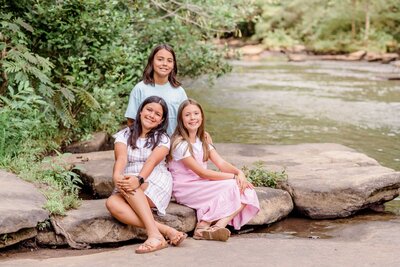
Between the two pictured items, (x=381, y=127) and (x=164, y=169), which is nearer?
(x=164, y=169)

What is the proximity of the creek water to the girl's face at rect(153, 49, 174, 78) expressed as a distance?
1.64m

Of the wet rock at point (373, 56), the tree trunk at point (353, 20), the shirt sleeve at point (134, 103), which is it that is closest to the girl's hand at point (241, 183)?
the shirt sleeve at point (134, 103)

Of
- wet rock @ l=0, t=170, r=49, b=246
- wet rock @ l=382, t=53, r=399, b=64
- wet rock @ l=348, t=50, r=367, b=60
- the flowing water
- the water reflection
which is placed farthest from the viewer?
wet rock @ l=348, t=50, r=367, b=60

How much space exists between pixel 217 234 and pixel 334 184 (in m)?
1.58

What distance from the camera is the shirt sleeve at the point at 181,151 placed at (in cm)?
470

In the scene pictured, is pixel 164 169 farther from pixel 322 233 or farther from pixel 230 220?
pixel 322 233

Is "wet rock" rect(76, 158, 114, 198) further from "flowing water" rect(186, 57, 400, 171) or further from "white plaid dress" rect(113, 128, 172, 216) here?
"flowing water" rect(186, 57, 400, 171)

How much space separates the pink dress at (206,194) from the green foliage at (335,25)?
24.9 meters

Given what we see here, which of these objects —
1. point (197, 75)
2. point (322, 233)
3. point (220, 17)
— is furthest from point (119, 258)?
point (197, 75)

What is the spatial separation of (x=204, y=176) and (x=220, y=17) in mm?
5263

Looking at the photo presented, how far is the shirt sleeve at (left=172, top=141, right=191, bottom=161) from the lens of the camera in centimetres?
470

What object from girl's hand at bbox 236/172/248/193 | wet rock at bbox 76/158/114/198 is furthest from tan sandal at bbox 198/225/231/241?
wet rock at bbox 76/158/114/198

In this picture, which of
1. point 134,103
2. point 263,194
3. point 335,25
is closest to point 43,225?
point 134,103

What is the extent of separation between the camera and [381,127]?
10.9 m
